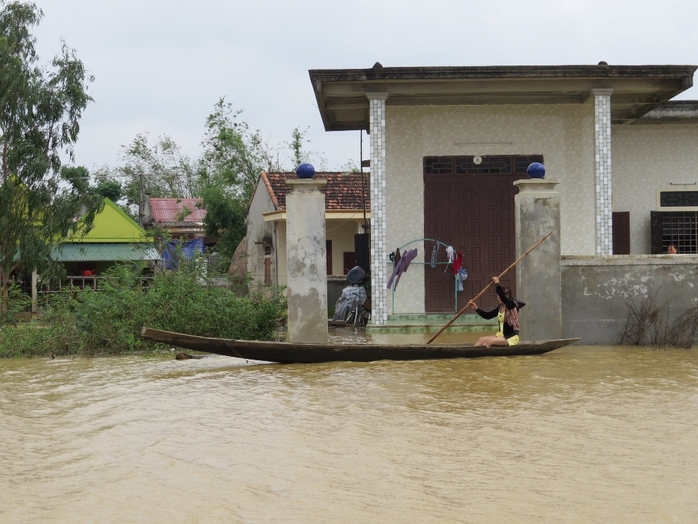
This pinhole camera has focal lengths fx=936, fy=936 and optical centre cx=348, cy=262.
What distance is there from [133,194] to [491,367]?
46.6 m

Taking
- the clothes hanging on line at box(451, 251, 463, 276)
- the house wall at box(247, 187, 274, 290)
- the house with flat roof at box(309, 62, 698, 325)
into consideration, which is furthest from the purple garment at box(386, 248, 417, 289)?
the house wall at box(247, 187, 274, 290)

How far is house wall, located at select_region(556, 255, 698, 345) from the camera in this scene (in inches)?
551

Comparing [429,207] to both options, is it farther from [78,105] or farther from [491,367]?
[78,105]

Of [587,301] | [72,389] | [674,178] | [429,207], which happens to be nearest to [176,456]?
[72,389]

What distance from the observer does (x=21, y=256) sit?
995 inches

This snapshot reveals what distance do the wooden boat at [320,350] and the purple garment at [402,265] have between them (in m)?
4.99

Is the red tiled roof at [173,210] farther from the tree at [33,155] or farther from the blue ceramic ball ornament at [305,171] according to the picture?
the blue ceramic ball ornament at [305,171]

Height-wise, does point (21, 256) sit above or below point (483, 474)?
above

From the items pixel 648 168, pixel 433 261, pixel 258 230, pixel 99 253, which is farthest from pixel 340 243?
pixel 433 261

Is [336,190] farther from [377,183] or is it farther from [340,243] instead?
[377,183]

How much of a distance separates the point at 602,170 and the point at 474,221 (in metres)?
2.49

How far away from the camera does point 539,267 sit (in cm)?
1362

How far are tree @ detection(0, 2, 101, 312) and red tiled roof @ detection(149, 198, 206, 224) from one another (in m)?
18.6

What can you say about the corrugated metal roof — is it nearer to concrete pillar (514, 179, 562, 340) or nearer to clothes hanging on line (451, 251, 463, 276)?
clothes hanging on line (451, 251, 463, 276)
